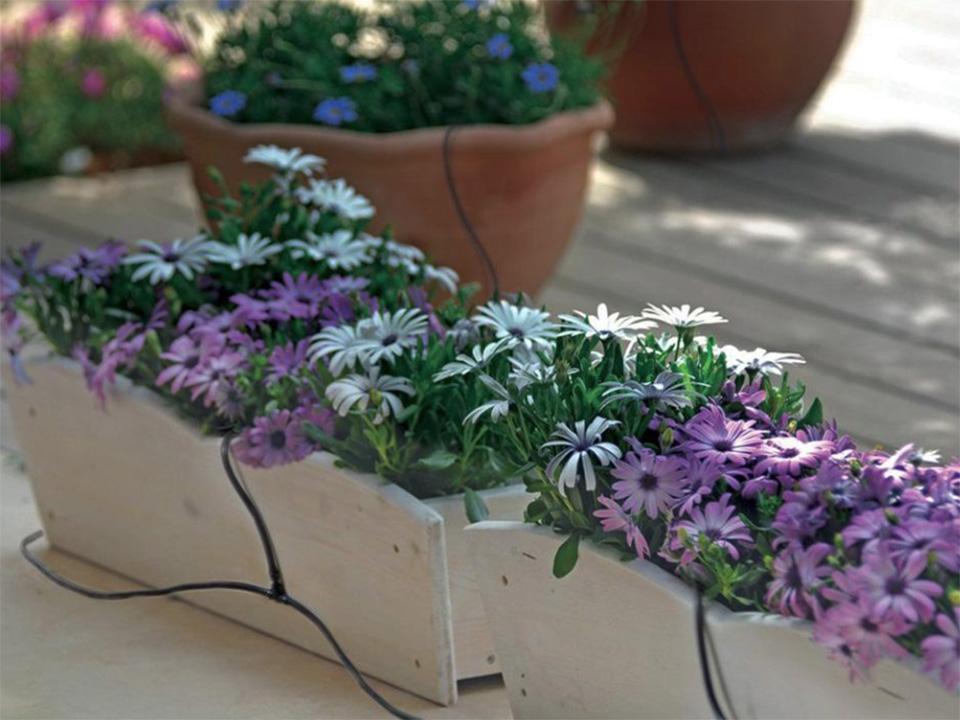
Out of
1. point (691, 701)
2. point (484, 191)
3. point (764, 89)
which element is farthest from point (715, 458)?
point (764, 89)

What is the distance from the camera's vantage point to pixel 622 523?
1602 millimetres

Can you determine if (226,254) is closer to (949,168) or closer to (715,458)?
(715,458)

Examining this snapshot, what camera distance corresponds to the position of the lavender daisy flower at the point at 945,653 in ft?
4.54

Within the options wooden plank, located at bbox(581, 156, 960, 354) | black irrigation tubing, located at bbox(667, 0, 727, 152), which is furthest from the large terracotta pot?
black irrigation tubing, located at bbox(667, 0, 727, 152)

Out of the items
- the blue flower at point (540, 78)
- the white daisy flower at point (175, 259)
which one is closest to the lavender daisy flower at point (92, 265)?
the white daisy flower at point (175, 259)

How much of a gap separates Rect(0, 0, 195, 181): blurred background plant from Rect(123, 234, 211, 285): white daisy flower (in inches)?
71.7

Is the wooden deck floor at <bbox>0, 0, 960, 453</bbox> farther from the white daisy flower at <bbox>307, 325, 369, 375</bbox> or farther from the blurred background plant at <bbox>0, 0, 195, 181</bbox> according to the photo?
the white daisy flower at <bbox>307, 325, 369, 375</bbox>

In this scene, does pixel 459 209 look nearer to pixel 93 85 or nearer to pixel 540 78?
pixel 540 78

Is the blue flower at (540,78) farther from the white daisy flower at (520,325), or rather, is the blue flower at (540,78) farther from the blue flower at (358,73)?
the white daisy flower at (520,325)

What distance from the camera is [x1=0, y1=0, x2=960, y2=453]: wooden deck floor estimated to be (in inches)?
110

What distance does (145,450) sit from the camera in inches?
82.3

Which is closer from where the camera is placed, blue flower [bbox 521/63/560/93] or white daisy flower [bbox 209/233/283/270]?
white daisy flower [bbox 209/233/283/270]

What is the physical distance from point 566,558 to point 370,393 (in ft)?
0.97

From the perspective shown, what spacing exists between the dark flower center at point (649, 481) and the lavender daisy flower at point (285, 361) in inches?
19.1
